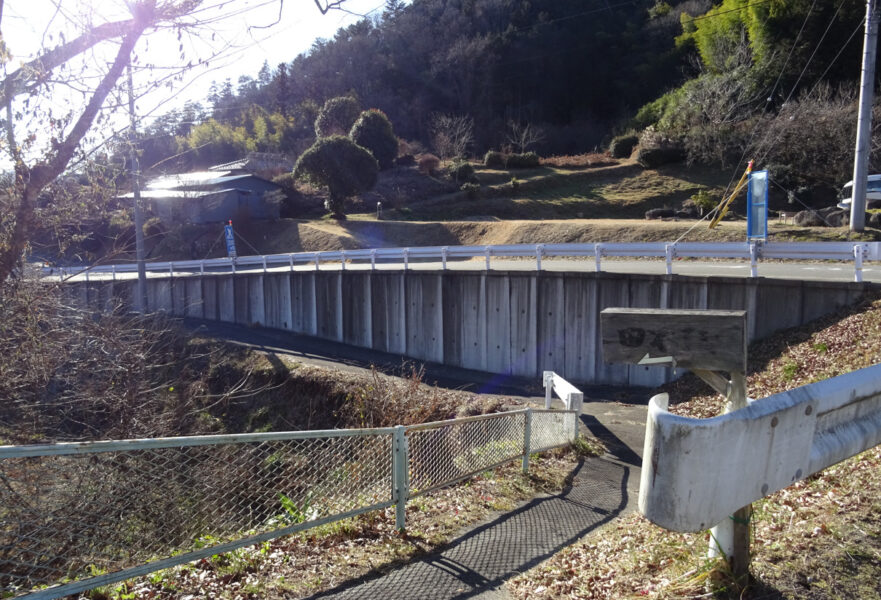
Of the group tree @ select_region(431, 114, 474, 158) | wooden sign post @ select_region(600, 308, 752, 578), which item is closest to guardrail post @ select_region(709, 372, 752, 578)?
wooden sign post @ select_region(600, 308, 752, 578)

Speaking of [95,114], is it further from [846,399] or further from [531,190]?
[531,190]

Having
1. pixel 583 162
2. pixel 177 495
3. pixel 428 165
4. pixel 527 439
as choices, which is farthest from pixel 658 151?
pixel 177 495

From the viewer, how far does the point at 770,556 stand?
3092mm

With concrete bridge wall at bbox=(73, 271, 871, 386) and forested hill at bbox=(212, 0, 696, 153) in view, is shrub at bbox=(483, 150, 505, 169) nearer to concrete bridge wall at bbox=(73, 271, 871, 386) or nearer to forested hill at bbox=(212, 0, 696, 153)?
forested hill at bbox=(212, 0, 696, 153)

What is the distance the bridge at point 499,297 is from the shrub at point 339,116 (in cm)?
2288

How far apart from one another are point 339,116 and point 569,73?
73.8ft

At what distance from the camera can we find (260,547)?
4445 millimetres

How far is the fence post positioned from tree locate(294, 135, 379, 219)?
3085 centimetres

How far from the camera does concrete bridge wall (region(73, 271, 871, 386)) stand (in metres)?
13.2

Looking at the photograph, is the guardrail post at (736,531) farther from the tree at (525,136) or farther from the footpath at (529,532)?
the tree at (525,136)

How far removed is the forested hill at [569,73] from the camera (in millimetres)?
34156

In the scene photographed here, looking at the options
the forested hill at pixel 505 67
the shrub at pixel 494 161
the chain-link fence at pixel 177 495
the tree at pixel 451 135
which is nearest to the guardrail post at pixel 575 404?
the chain-link fence at pixel 177 495

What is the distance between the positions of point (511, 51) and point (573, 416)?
53388mm

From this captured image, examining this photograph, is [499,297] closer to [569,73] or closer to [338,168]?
[338,168]
